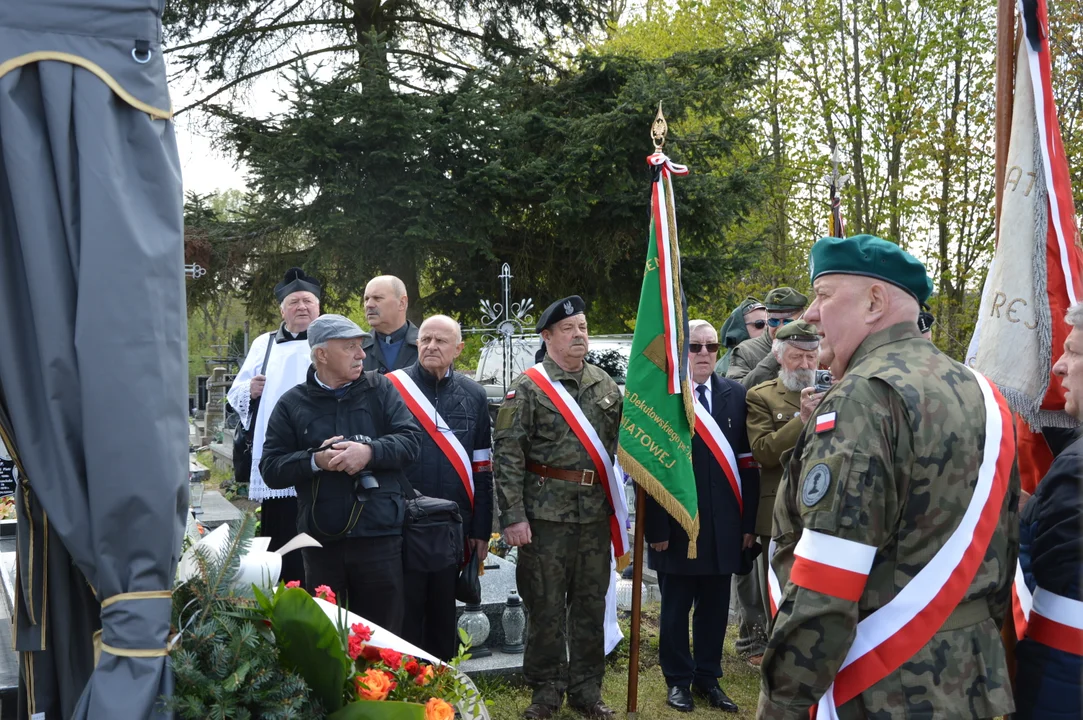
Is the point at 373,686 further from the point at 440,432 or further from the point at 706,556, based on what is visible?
the point at 706,556

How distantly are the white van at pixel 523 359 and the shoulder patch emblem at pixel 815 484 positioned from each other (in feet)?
30.9

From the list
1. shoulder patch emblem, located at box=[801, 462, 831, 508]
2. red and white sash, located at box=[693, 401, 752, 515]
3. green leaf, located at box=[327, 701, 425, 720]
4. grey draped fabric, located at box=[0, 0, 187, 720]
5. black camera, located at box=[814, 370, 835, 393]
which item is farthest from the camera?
red and white sash, located at box=[693, 401, 752, 515]

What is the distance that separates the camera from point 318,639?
2.23m

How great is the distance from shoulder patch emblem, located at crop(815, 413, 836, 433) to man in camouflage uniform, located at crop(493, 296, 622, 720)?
2.77 m

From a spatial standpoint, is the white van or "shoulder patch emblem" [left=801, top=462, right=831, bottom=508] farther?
the white van

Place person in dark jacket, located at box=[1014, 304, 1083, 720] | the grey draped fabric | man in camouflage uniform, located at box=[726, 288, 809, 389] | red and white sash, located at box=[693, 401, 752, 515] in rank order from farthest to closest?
man in camouflage uniform, located at box=[726, 288, 809, 389]
red and white sash, located at box=[693, 401, 752, 515]
person in dark jacket, located at box=[1014, 304, 1083, 720]
the grey draped fabric

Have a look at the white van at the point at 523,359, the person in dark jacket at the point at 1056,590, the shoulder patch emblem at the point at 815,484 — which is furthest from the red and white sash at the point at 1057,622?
the white van at the point at 523,359

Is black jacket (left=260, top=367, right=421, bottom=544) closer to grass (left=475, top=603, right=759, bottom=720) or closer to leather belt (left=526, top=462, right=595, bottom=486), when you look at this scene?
leather belt (left=526, top=462, right=595, bottom=486)

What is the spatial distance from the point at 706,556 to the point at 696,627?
1.58 ft

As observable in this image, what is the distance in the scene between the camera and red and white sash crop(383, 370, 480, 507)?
217 inches

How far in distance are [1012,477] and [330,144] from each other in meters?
13.0

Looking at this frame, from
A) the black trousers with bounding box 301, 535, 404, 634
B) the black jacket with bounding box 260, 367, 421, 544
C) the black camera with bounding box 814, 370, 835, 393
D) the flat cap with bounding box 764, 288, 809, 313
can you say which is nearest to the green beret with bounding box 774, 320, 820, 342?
the black camera with bounding box 814, 370, 835, 393

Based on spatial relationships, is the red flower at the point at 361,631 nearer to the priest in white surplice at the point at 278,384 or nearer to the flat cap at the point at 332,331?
the flat cap at the point at 332,331

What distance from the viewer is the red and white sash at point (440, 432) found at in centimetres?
552
